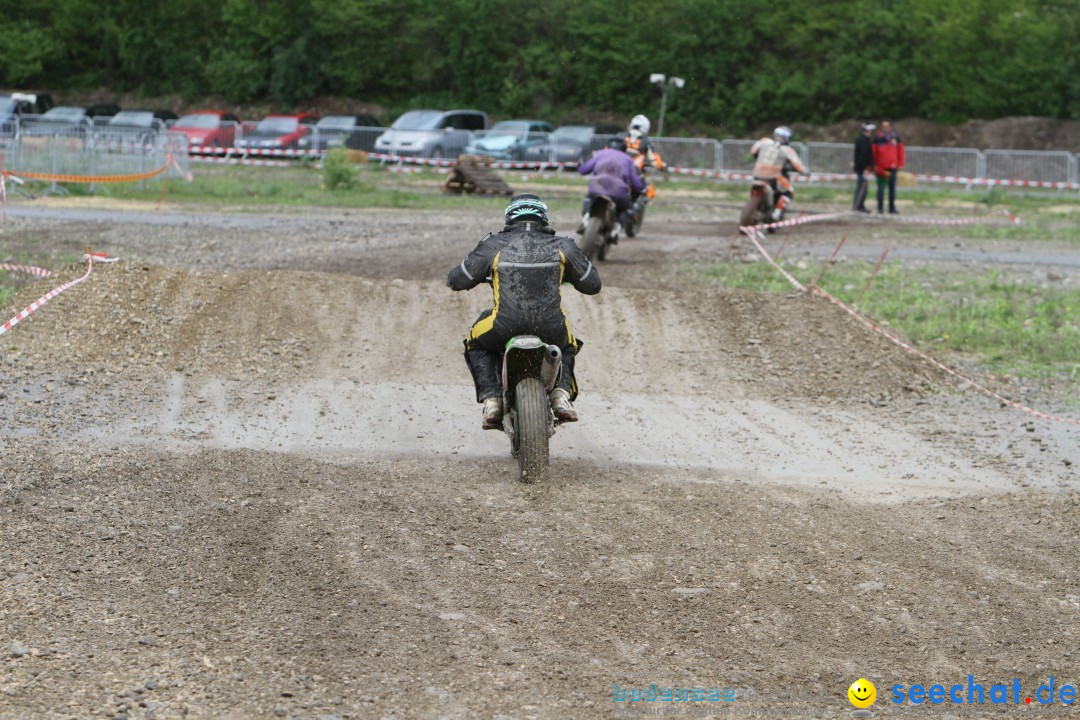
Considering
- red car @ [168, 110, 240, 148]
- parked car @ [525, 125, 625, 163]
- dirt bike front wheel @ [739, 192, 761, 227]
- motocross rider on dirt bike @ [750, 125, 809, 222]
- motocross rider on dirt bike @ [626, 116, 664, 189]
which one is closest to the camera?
motocross rider on dirt bike @ [626, 116, 664, 189]

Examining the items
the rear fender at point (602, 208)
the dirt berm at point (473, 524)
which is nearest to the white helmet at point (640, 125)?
the rear fender at point (602, 208)

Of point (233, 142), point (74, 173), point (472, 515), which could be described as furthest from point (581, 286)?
point (233, 142)

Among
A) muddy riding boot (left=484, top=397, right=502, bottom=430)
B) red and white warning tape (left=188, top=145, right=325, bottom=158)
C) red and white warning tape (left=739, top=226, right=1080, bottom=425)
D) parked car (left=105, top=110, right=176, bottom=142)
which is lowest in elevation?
red and white warning tape (left=739, top=226, right=1080, bottom=425)

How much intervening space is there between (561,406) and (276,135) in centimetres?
3409

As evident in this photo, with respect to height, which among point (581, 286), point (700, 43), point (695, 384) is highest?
point (700, 43)

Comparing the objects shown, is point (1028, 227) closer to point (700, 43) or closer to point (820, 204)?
point (820, 204)

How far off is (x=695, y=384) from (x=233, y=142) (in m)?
31.2

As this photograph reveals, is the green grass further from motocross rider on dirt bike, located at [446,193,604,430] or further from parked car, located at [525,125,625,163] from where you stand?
parked car, located at [525,125,625,163]

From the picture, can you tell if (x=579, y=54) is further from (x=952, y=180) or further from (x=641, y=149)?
(x=641, y=149)

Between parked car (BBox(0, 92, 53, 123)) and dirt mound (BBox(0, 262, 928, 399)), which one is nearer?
dirt mound (BBox(0, 262, 928, 399))

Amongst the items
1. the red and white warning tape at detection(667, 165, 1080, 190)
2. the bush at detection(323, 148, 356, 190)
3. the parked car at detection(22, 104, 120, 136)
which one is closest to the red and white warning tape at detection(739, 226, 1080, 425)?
the bush at detection(323, 148, 356, 190)

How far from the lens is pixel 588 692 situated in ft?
16.2

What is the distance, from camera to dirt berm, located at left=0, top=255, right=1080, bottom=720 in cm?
510

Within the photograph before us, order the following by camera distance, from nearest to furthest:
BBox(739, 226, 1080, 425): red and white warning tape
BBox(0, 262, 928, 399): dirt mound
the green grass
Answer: BBox(739, 226, 1080, 425): red and white warning tape, BBox(0, 262, 928, 399): dirt mound, the green grass
